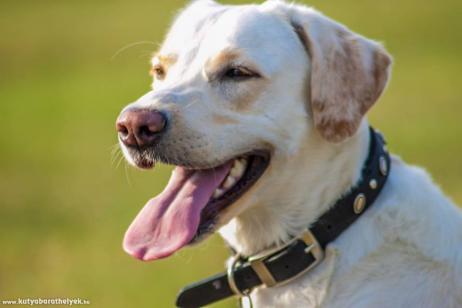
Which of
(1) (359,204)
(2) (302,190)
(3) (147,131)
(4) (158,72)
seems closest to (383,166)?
(1) (359,204)

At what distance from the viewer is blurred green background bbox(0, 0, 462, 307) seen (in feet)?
25.3

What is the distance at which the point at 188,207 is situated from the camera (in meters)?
4.13

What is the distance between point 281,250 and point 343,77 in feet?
2.48

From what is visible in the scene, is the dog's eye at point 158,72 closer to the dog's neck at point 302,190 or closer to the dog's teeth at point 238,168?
the dog's teeth at point 238,168

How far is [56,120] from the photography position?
15.1m

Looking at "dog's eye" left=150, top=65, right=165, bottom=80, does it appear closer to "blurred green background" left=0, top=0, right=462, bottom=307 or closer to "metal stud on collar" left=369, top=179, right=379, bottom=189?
"blurred green background" left=0, top=0, right=462, bottom=307

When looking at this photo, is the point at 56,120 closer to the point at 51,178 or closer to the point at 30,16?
the point at 51,178

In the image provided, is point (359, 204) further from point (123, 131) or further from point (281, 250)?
point (123, 131)

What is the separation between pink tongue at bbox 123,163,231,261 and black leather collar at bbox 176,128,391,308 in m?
0.25

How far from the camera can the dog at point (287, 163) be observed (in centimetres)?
412

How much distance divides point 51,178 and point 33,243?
260 cm

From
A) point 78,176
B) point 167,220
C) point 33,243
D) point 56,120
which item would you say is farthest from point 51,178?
point 167,220

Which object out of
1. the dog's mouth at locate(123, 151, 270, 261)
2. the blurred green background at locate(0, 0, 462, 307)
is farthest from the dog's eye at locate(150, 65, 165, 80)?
the blurred green background at locate(0, 0, 462, 307)

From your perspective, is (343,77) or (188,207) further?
(343,77)
